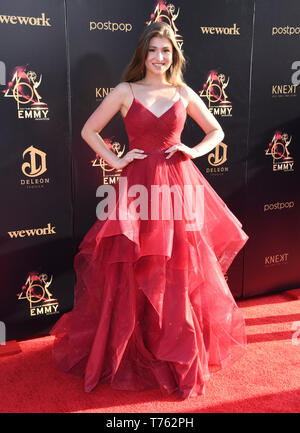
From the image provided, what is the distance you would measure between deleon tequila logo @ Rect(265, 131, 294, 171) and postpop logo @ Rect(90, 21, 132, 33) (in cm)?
132

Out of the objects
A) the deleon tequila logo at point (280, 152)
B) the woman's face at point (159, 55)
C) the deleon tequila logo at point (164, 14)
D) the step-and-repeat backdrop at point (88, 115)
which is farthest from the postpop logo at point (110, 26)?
the deleon tequila logo at point (280, 152)

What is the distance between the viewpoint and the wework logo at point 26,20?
2666mm

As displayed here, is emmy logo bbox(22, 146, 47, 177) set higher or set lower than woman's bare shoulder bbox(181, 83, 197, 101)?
lower

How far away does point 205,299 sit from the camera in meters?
2.55

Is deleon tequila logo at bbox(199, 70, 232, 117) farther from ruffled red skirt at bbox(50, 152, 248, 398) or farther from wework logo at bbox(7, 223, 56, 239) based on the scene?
wework logo at bbox(7, 223, 56, 239)

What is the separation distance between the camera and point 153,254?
2.35 m

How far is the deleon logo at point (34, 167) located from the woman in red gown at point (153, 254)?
45cm

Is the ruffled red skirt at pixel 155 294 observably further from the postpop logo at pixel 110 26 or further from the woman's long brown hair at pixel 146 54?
the postpop logo at pixel 110 26

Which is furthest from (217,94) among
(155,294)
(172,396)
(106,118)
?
(172,396)

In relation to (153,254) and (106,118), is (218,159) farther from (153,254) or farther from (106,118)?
(153,254)

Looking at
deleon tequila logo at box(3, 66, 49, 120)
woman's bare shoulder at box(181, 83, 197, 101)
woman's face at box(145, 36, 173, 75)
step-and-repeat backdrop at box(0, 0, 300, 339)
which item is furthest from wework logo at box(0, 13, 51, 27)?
woman's bare shoulder at box(181, 83, 197, 101)

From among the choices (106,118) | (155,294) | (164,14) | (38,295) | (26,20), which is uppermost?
(164,14)

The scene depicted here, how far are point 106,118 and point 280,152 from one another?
1.59 m

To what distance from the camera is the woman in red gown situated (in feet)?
7.89
